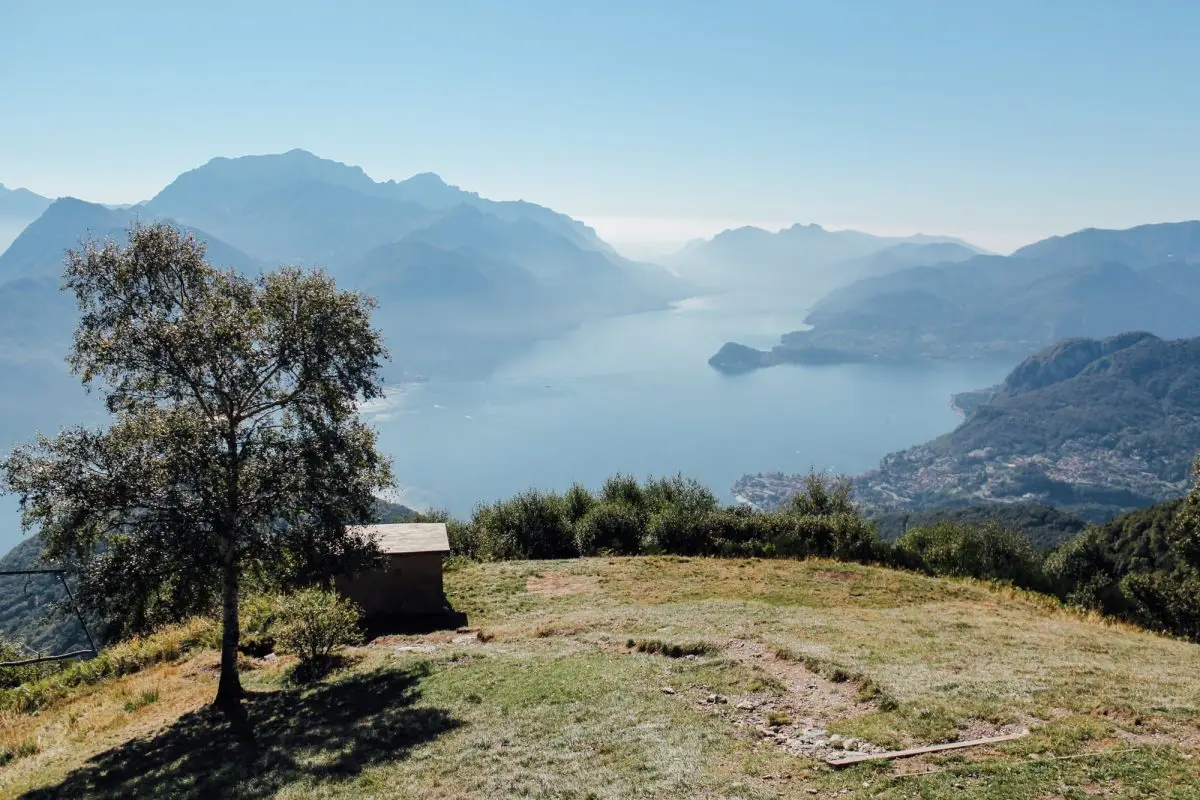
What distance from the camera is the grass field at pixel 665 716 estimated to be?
1027 centimetres

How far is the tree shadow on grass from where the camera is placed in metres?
12.4

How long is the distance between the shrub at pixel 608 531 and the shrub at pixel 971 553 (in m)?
14.3

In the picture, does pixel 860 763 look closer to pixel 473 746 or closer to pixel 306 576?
pixel 473 746

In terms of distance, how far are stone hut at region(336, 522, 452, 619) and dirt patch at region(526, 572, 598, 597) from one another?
529 cm

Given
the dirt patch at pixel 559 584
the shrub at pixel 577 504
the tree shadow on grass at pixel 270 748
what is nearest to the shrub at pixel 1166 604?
the dirt patch at pixel 559 584

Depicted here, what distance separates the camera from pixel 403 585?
955 inches

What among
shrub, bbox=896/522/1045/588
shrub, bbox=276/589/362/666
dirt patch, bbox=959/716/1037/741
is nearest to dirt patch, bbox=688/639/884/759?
dirt patch, bbox=959/716/1037/741

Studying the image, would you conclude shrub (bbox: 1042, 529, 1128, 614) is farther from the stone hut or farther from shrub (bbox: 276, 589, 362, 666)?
shrub (bbox: 276, 589, 362, 666)

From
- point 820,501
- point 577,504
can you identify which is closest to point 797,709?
point 577,504

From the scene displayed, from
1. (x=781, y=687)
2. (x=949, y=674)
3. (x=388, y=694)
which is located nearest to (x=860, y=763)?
(x=781, y=687)

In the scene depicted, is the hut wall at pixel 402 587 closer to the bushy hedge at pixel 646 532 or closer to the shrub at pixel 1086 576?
the bushy hedge at pixel 646 532

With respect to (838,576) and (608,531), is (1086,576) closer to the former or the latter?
(838,576)

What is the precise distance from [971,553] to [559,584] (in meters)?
23.1

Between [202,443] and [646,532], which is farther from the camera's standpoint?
[646,532]
